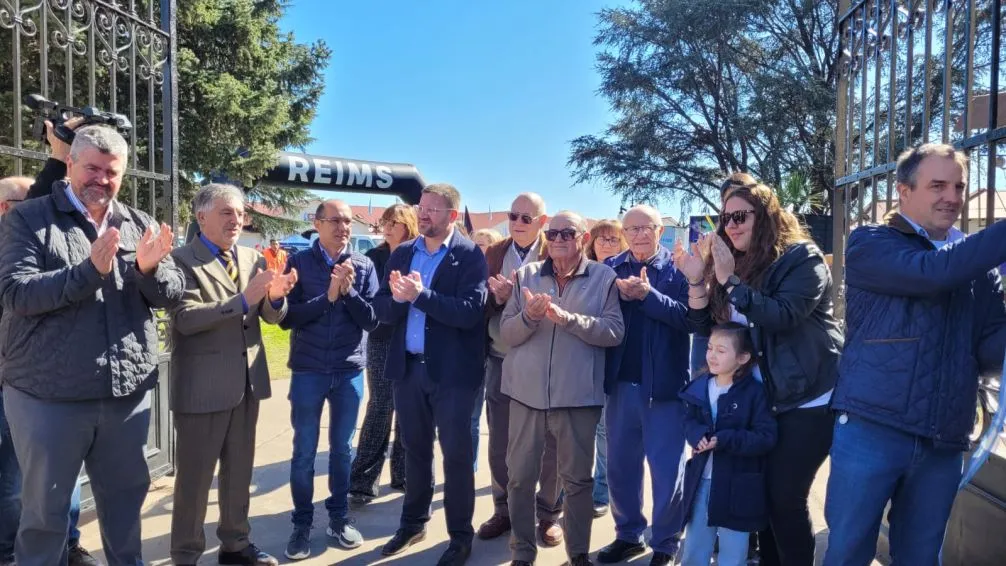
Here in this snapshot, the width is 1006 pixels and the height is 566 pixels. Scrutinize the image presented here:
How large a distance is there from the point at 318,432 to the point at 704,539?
7.10 ft

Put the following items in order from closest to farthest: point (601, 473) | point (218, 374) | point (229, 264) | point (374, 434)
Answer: point (218, 374)
point (229, 264)
point (601, 473)
point (374, 434)

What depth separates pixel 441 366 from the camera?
11.9ft

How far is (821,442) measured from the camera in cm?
273

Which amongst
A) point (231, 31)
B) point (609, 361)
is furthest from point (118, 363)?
point (231, 31)

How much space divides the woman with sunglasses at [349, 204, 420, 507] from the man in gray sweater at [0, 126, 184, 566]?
5.88 ft

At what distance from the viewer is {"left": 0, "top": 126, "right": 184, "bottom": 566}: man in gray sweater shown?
2.63m

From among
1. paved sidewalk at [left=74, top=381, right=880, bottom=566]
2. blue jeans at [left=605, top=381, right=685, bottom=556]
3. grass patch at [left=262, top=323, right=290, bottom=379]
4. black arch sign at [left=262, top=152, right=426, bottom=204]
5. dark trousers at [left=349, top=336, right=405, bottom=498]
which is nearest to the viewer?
blue jeans at [left=605, top=381, right=685, bottom=556]

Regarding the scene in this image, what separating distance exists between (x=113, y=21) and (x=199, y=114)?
1036 centimetres

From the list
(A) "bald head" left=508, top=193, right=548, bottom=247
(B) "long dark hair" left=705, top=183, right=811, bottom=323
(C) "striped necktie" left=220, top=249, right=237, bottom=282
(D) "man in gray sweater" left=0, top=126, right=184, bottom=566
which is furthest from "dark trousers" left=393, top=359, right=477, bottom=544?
(B) "long dark hair" left=705, top=183, right=811, bottom=323

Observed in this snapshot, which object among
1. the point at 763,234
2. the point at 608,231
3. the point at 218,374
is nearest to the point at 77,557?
the point at 218,374

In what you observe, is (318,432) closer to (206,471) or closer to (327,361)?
(327,361)

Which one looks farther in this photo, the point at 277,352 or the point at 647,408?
the point at 277,352

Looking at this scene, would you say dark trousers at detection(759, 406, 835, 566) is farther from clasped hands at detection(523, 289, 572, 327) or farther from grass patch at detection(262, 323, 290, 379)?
grass patch at detection(262, 323, 290, 379)

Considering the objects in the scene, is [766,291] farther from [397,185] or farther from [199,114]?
[199,114]
